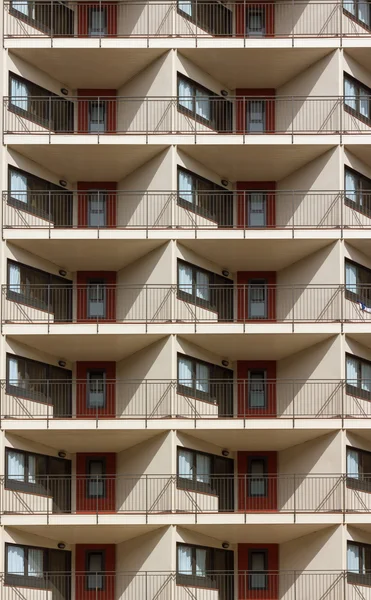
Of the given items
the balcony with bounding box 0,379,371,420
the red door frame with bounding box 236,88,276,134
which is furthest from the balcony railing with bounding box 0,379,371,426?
the red door frame with bounding box 236,88,276,134

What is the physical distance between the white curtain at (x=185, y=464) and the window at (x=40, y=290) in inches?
272

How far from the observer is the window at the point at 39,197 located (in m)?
57.1

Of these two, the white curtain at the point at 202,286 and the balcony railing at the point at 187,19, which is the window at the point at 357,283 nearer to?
the white curtain at the point at 202,286

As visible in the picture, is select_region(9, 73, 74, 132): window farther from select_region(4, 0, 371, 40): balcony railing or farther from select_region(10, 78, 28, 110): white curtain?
select_region(4, 0, 371, 40): balcony railing

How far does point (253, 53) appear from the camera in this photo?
5816cm

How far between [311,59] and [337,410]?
1319 centimetres

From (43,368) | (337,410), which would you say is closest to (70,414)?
(43,368)

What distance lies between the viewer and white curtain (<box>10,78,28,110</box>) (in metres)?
57.6

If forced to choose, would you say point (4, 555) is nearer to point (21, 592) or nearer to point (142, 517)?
point (21, 592)

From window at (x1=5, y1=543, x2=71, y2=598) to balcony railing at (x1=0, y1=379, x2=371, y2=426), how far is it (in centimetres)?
464

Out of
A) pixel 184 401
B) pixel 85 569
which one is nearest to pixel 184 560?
pixel 85 569

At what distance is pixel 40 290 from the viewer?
57719 mm

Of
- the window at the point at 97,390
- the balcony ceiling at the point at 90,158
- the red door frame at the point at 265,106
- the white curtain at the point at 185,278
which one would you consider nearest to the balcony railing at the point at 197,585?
the window at the point at 97,390

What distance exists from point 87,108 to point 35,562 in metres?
17.1
